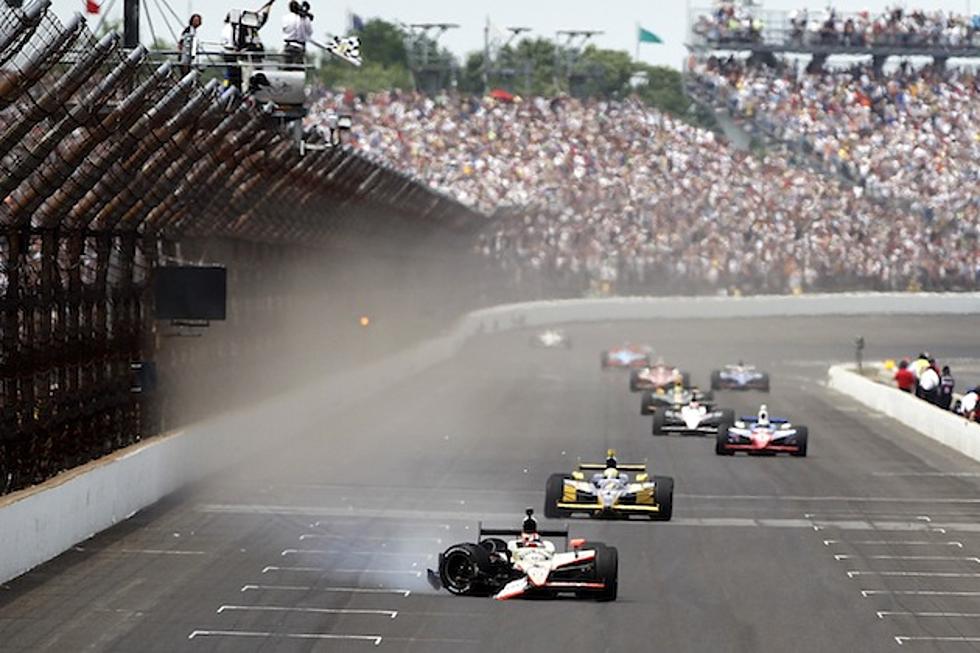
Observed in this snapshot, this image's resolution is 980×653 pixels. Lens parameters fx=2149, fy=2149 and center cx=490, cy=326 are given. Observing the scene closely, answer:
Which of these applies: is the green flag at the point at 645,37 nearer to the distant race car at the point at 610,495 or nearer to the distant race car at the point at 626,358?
the distant race car at the point at 626,358

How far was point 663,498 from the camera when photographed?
22.1 meters

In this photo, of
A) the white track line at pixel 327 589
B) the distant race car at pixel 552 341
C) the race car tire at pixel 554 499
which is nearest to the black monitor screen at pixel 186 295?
the race car tire at pixel 554 499

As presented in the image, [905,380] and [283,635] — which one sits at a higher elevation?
[283,635]

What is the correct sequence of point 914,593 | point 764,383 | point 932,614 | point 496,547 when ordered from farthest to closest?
point 764,383 → point 914,593 → point 496,547 → point 932,614

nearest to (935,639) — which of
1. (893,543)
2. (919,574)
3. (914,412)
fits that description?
(919,574)

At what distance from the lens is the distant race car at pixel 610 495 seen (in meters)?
21.9

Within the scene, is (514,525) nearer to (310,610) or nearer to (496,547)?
(496,547)

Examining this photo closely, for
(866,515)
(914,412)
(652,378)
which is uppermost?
(866,515)

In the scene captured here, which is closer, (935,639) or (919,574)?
(935,639)

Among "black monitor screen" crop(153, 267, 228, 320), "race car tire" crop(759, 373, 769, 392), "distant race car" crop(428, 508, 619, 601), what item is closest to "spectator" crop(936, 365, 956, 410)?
"race car tire" crop(759, 373, 769, 392)

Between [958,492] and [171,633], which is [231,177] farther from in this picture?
[171,633]

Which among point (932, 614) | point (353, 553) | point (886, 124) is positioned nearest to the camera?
point (932, 614)

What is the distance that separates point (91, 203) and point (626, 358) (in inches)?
1366

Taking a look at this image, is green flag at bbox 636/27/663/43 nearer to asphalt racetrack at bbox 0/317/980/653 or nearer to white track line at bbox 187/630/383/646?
asphalt racetrack at bbox 0/317/980/653
